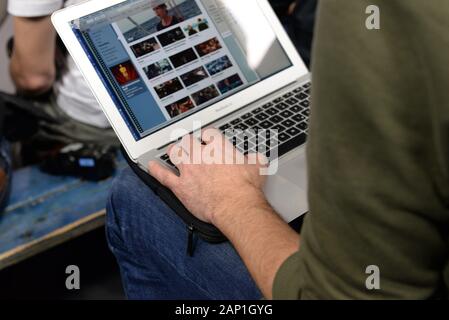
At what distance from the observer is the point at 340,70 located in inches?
21.6

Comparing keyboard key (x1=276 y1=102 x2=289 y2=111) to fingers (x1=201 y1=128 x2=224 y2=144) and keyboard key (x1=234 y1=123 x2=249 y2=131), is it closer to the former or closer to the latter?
keyboard key (x1=234 y1=123 x2=249 y2=131)

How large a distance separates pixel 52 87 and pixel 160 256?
70 centimetres

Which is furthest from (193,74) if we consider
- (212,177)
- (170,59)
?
(212,177)

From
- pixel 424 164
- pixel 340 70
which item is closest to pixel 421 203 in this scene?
pixel 424 164

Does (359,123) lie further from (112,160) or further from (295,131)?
(112,160)

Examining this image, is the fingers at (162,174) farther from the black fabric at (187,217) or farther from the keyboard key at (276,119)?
the keyboard key at (276,119)

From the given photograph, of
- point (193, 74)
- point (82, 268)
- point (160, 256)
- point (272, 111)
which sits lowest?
point (82, 268)

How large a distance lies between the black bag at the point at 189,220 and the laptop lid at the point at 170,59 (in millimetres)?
82

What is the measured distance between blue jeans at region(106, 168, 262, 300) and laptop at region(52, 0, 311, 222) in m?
0.08

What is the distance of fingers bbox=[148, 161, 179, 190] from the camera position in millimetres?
925

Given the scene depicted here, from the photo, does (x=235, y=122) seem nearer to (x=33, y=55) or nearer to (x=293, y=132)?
(x=293, y=132)

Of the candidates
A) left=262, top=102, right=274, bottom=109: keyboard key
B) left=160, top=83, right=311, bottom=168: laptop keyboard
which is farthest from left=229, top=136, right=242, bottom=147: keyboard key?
left=262, top=102, right=274, bottom=109: keyboard key

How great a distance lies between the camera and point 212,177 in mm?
899

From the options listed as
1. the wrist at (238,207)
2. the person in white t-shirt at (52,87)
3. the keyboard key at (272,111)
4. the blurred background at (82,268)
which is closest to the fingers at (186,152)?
the wrist at (238,207)
